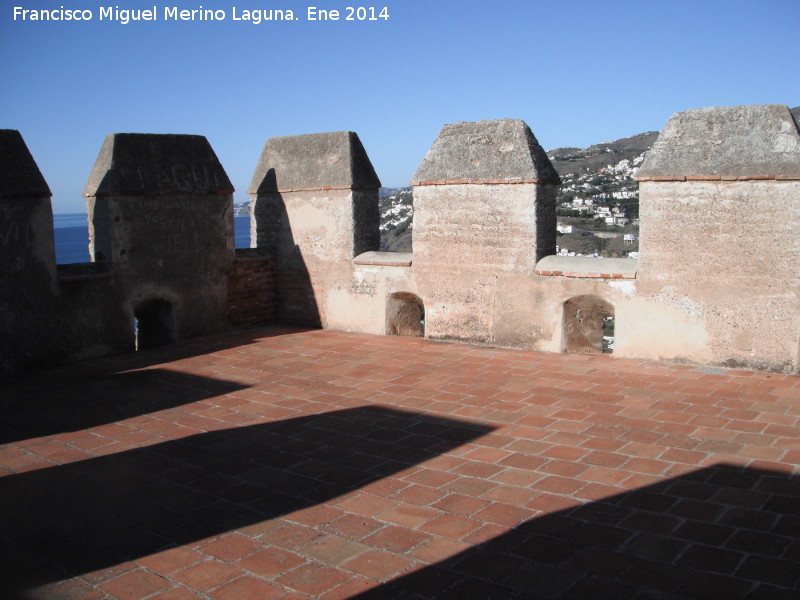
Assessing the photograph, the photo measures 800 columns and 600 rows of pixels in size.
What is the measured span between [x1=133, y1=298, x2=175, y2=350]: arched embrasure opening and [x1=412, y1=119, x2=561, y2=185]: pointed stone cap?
3.80 m

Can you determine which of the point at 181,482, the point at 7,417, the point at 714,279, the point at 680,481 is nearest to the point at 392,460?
the point at 181,482

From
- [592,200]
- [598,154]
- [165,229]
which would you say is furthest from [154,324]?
[598,154]

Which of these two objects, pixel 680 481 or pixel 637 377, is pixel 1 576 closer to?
pixel 680 481

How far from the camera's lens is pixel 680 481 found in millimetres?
4504

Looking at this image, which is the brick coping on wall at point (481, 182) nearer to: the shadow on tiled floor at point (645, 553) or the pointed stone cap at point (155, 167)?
the pointed stone cap at point (155, 167)

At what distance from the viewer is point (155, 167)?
29.8 feet

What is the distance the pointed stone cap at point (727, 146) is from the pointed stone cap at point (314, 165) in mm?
3874

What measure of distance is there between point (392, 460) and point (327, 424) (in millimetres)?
1027

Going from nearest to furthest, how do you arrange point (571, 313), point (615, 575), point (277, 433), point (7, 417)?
point (615, 575)
point (277, 433)
point (7, 417)
point (571, 313)

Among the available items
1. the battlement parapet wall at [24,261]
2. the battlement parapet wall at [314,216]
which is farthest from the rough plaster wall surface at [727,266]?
the battlement parapet wall at [24,261]

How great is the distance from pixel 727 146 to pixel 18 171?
7.64 metres

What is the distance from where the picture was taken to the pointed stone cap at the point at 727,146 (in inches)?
269

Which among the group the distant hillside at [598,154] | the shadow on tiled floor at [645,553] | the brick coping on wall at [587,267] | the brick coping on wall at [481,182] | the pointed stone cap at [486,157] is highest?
the distant hillside at [598,154]

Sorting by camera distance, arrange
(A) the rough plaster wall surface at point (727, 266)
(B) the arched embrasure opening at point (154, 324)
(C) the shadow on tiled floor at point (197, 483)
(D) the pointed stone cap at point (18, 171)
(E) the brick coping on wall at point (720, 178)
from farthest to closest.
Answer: (B) the arched embrasure opening at point (154, 324)
(D) the pointed stone cap at point (18, 171)
(A) the rough plaster wall surface at point (727, 266)
(E) the brick coping on wall at point (720, 178)
(C) the shadow on tiled floor at point (197, 483)
